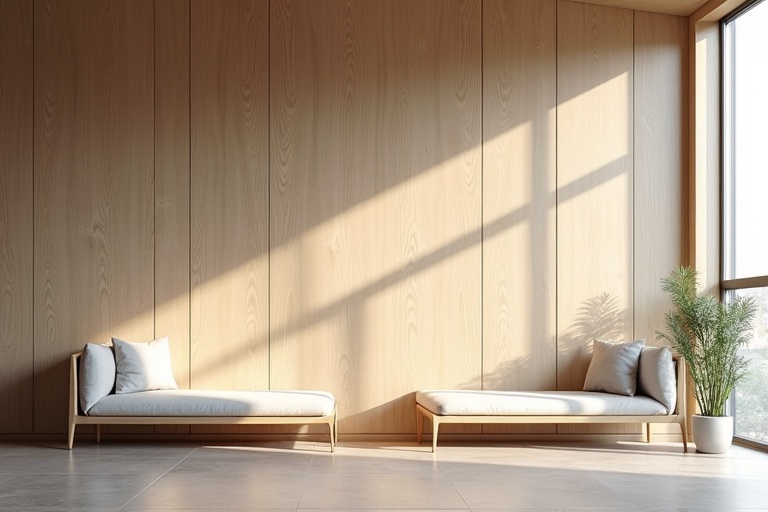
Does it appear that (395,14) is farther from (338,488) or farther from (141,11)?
(338,488)

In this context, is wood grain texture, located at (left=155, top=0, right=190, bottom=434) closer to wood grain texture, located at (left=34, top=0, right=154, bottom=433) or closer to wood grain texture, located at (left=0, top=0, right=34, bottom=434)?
wood grain texture, located at (left=34, top=0, right=154, bottom=433)

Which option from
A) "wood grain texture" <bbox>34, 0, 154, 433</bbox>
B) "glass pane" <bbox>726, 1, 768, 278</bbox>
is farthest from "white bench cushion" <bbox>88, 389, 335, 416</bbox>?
"glass pane" <bbox>726, 1, 768, 278</bbox>

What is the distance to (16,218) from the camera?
23.1ft

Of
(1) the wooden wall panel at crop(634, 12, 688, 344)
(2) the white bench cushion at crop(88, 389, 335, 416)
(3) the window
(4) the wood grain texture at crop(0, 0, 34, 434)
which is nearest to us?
(2) the white bench cushion at crop(88, 389, 335, 416)

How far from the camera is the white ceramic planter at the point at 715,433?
6.39 m

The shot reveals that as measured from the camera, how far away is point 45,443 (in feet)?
22.3

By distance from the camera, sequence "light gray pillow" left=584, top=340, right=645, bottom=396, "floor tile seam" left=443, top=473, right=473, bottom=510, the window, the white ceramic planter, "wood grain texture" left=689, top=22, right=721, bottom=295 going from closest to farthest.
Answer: "floor tile seam" left=443, top=473, right=473, bottom=510 < the white ceramic planter < the window < "light gray pillow" left=584, top=340, right=645, bottom=396 < "wood grain texture" left=689, top=22, right=721, bottom=295

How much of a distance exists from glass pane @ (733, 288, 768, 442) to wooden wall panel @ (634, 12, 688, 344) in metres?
0.76

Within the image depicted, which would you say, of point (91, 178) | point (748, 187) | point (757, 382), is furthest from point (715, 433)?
point (91, 178)

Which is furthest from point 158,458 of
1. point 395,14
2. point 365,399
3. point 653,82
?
point 653,82

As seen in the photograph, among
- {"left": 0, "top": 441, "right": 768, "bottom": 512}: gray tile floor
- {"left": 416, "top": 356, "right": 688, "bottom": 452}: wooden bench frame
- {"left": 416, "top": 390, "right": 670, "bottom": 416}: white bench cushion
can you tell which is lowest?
{"left": 0, "top": 441, "right": 768, "bottom": 512}: gray tile floor

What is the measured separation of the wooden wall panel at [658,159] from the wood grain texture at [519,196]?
0.74 m

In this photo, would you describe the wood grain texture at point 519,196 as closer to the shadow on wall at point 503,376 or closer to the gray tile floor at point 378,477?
the shadow on wall at point 503,376

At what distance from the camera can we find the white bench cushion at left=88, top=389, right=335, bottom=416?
6285mm
